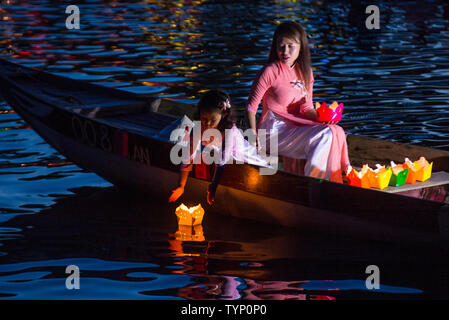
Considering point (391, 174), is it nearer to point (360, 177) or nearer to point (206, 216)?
point (360, 177)

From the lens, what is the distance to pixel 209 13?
26469mm

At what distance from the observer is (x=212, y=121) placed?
6824 millimetres

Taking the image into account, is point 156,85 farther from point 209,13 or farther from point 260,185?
point 209,13

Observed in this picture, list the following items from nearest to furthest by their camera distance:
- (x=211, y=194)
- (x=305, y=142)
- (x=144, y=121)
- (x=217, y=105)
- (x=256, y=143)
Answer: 1. (x=217, y=105)
2. (x=211, y=194)
3. (x=305, y=142)
4. (x=256, y=143)
5. (x=144, y=121)

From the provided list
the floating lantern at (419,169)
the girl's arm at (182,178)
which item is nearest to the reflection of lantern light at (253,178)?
the girl's arm at (182,178)

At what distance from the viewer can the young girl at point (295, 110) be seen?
22.9 ft

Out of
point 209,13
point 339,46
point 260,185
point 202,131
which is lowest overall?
point 260,185

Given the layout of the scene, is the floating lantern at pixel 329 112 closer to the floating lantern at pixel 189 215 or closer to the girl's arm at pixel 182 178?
the girl's arm at pixel 182 178

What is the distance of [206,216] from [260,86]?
129cm

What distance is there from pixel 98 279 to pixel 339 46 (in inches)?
542

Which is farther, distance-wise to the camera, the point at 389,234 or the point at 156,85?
the point at 156,85

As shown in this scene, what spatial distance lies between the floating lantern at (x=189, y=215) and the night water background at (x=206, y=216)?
0.14 meters

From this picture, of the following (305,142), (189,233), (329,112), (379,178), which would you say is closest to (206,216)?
(189,233)
